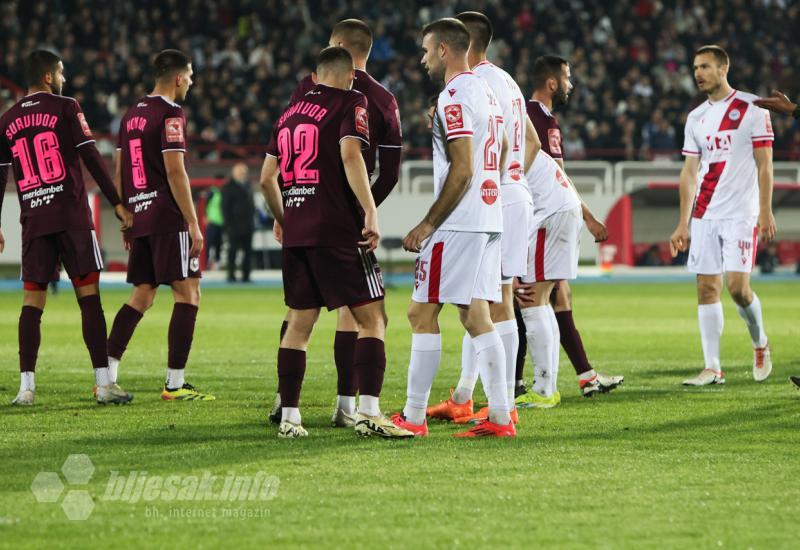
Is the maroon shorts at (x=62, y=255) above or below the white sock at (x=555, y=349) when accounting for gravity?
above

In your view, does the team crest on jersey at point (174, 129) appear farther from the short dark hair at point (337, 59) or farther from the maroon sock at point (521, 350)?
the maroon sock at point (521, 350)

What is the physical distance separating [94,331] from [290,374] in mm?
2187

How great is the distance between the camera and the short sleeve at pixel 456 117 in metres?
6.52

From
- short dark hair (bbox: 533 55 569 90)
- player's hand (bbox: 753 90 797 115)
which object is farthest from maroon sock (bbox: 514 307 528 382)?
player's hand (bbox: 753 90 797 115)

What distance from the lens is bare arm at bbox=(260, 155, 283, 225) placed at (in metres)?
7.25

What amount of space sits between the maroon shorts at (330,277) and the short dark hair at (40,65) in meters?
2.62

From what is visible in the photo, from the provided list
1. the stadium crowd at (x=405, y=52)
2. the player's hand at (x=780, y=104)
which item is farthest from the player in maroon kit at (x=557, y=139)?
the stadium crowd at (x=405, y=52)

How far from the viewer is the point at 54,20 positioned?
30406 mm

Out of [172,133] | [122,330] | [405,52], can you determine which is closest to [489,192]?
[172,133]

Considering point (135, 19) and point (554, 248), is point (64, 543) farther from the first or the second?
point (135, 19)

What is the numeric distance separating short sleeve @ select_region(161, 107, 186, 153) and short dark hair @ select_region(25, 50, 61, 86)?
0.79 meters

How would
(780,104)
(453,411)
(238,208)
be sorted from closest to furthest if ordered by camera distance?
(453,411), (780,104), (238,208)

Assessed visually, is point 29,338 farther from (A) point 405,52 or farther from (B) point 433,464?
(A) point 405,52

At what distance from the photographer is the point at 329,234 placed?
22.2 ft
